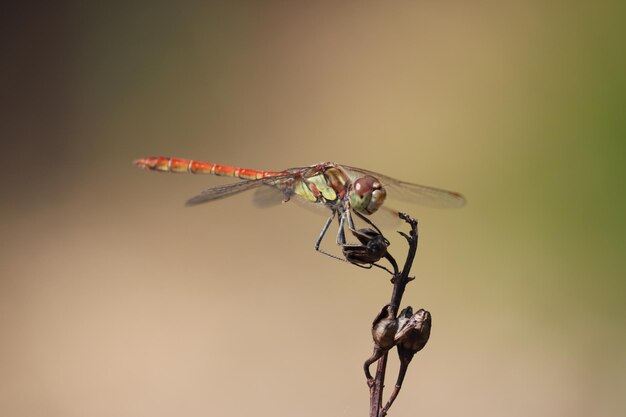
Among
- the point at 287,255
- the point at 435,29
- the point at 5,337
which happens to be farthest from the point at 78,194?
the point at 435,29

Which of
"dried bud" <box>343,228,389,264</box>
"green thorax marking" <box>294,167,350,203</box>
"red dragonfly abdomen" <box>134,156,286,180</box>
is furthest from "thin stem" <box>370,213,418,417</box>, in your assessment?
"red dragonfly abdomen" <box>134,156,286,180</box>

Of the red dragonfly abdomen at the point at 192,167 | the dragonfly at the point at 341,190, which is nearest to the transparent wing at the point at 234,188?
the dragonfly at the point at 341,190

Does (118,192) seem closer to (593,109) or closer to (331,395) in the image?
(331,395)

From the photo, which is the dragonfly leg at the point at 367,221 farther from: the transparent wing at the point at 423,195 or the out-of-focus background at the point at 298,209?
the out-of-focus background at the point at 298,209

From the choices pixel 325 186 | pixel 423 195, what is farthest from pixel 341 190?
pixel 423 195

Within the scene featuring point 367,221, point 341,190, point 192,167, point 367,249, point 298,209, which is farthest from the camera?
point 298,209

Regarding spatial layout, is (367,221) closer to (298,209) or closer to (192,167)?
(192,167)

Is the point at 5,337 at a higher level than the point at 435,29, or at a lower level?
lower
